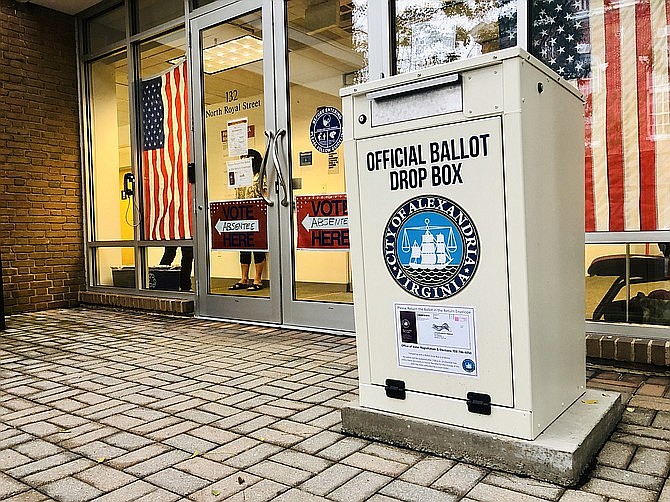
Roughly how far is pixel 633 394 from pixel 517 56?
5.39 ft

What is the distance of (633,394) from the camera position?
2.60 meters

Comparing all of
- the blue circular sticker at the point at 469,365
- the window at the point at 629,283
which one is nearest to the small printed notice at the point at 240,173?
the window at the point at 629,283

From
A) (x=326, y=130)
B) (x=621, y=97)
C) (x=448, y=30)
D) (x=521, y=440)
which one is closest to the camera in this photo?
(x=521, y=440)

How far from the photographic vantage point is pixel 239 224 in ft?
16.0

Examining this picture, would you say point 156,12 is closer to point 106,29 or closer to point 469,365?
point 106,29

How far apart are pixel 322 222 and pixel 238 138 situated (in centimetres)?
111

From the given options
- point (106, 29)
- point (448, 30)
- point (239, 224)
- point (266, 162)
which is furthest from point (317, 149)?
point (106, 29)

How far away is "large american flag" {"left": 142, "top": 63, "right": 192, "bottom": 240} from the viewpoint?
17.6ft

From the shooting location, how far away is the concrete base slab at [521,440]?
1.72 metres

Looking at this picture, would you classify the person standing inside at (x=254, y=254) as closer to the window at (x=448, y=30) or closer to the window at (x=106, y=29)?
the window at (x=448, y=30)

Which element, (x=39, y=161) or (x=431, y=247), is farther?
(x=39, y=161)

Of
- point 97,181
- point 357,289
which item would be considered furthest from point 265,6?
point 357,289

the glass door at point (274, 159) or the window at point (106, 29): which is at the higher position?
the window at point (106, 29)

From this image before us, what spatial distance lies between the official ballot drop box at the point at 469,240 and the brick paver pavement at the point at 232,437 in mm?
221
